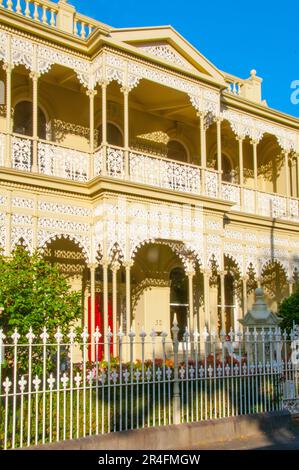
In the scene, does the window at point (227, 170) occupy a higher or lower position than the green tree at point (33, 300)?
higher

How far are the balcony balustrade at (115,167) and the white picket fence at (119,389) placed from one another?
235 inches

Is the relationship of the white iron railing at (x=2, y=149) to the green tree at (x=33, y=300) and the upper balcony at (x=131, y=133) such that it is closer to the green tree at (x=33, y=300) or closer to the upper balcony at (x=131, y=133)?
the upper balcony at (x=131, y=133)

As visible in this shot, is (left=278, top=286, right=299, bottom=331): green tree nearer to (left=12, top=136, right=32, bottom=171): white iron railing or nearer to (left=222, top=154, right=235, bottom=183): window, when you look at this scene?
(left=12, top=136, right=32, bottom=171): white iron railing

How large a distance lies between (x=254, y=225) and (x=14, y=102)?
7976 mm

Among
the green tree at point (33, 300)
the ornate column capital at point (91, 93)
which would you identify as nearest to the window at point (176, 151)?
the ornate column capital at point (91, 93)

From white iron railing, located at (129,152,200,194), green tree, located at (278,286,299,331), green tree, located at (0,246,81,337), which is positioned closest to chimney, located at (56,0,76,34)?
white iron railing, located at (129,152,200,194)

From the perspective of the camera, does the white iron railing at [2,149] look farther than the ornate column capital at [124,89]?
No

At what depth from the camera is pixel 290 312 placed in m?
13.9

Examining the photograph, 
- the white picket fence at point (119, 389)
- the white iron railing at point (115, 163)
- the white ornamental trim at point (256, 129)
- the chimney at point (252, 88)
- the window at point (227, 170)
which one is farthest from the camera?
the window at point (227, 170)

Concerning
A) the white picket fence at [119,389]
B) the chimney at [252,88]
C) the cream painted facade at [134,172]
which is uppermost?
the chimney at [252,88]

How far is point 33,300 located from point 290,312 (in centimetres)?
747

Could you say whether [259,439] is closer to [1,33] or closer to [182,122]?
[1,33]

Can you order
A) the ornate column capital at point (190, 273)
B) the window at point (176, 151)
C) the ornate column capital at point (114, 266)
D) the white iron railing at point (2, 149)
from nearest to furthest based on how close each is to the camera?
the white iron railing at point (2, 149)
the ornate column capital at point (114, 266)
the ornate column capital at point (190, 273)
the window at point (176, 151)

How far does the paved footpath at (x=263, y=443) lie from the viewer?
7980 millimetres
